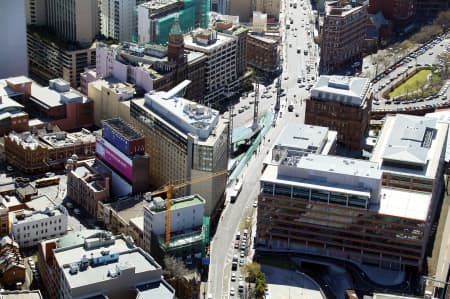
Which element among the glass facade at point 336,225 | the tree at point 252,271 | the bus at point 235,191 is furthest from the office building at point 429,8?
the tree at point 252,271

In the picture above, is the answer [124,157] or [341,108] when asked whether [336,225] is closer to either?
[124,157]

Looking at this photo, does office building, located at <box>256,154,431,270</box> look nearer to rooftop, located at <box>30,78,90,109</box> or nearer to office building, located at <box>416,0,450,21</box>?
rooftop, located at <box>30,78,90,109</box>

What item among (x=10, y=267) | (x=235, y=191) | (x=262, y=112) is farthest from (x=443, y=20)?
(x=10, y=267)

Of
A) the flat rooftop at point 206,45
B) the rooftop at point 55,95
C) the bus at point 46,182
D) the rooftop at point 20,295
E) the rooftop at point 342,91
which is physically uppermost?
the flat rooftop at point 206,45

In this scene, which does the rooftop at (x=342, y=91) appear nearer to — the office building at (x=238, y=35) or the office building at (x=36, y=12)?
the office building at (x=238, y=35)

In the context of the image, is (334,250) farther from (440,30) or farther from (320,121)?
(440,30)
